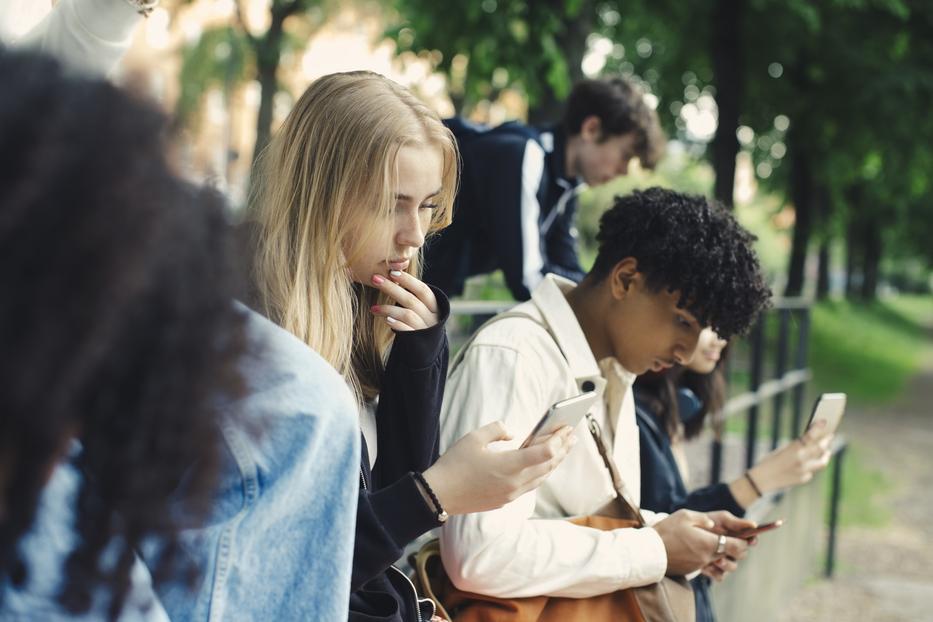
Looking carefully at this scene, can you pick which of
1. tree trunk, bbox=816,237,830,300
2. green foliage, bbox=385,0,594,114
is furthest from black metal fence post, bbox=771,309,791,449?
tree trunk, bbox=816,237,830,300

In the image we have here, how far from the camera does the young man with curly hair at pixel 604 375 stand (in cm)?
198

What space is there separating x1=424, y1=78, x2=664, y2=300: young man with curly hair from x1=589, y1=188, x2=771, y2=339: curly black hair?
0.81m

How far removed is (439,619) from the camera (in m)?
1.84

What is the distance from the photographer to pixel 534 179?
11.1 feet

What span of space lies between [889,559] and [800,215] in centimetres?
1301

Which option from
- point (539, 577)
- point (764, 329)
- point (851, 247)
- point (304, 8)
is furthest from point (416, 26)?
point (851, 247)

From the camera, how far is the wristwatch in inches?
71.8

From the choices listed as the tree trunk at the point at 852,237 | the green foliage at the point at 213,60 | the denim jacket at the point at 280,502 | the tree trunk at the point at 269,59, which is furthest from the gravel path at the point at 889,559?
the tree trunk at the point at 852,237

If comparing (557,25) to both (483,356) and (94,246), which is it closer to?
(483,356)

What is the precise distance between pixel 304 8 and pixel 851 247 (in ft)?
79.7

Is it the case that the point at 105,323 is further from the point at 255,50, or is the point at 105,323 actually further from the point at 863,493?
the point at 255,50

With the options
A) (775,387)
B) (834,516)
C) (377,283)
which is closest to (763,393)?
(775,387)

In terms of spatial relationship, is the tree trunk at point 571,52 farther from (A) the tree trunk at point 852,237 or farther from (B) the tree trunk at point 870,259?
(B) the tree trunk at point 870,259

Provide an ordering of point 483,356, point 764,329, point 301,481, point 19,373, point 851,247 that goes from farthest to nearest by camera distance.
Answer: point 851,247
point 764,329
point 483,356
point 301,481
point 19,373
